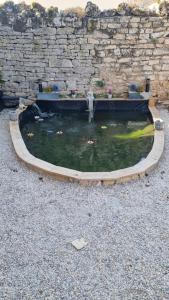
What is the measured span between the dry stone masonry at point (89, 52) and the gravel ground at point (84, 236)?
475 centimetres

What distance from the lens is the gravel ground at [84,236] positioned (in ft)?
14.4

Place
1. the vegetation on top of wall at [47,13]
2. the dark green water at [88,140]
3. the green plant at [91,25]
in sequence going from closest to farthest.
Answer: the dark green water at [88,140]
the vegetation on top of wall at [47,13]
the green plant at [91,25]

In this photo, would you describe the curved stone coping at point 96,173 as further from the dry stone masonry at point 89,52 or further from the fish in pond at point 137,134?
the dry stone masonry at point 89,52

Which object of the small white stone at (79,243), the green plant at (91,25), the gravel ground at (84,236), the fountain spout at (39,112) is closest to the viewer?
the gravel ground at (84,236)

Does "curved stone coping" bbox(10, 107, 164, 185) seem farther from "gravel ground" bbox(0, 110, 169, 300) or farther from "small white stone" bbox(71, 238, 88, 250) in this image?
"small white stone" bbox(71, 238, 88, 250)

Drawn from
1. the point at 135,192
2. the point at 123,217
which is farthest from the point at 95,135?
the point at 123,217

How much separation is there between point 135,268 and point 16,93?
27.8ft

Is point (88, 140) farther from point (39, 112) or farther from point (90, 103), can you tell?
point (39, 112)

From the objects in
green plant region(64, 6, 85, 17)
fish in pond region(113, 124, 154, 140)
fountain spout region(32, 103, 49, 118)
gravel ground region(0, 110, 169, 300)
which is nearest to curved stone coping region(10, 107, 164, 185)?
gravel ground region(0, 110, 169, 300)

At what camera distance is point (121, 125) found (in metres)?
9.86

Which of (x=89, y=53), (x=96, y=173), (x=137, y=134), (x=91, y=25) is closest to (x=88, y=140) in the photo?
(x=137, y=134)

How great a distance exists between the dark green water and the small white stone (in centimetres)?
237

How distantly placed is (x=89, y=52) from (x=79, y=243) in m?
7.27

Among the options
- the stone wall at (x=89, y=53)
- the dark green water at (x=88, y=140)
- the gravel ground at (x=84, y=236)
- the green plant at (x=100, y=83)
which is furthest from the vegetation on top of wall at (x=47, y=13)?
the gravel ground at (x=84, y=236)
